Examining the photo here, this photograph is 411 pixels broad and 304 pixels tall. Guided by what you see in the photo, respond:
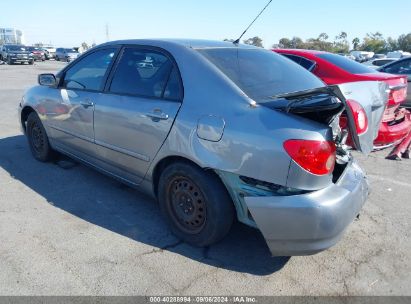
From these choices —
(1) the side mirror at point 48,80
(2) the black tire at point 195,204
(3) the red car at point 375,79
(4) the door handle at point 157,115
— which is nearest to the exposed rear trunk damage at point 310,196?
(2) the black tire at point 195,204

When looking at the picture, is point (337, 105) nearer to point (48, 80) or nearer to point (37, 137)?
point (48, 80)

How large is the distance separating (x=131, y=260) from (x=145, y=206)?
0.96 meters

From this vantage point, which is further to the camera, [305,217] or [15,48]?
[15,48]

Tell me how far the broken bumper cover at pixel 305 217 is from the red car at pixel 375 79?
2202 millimetres

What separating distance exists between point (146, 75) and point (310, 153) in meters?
1.71

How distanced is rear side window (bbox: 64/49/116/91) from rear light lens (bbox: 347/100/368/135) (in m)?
2.37

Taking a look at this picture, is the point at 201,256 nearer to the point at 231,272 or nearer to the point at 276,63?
the point at 231,272

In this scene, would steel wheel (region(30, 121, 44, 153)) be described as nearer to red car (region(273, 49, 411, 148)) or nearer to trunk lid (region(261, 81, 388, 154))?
trunk lid (region(261, 81, 388, 154))

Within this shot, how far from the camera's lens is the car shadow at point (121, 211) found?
283 cm

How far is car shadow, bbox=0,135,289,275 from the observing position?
2834mm

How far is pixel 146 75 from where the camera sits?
3266 mm

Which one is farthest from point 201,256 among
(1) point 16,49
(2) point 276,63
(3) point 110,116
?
(1) point 16,49

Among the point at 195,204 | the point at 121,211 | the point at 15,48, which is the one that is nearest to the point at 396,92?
the point at 195,204

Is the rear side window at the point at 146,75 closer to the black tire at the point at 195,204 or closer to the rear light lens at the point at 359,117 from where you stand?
the black tire at the point at 195,204
